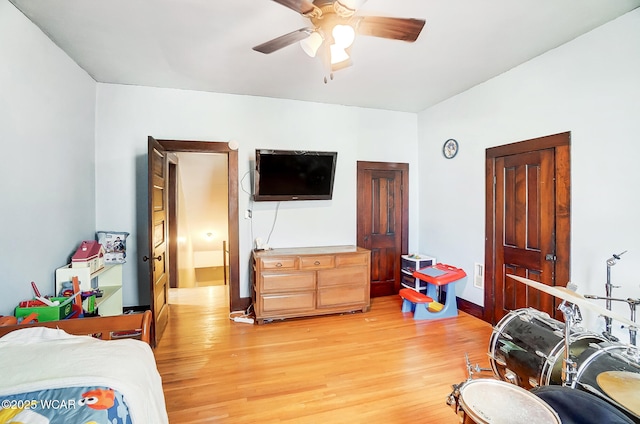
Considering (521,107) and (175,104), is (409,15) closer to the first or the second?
(521,107)

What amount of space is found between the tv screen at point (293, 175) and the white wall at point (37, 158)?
171cm

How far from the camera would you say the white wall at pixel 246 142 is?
10.7 ft

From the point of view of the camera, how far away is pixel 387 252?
4.20 m

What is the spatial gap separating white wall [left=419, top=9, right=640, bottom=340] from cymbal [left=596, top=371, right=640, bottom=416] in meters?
1.00

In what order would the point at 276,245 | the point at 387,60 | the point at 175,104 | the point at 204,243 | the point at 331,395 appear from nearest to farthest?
the point at 331,395, the point at 387,60, the point at 175,104, the point at 276,245, the point at 204,243

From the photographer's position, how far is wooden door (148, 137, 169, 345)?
8.86 ft

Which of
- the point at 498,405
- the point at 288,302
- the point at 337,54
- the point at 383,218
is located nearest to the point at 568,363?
the point at 498,405

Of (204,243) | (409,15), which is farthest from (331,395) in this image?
(204,243)

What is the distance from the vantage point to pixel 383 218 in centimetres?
417

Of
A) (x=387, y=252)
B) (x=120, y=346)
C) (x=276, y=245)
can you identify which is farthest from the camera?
(x=387, y=252)

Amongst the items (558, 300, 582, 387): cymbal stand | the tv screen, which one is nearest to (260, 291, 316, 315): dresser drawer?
the tv screen

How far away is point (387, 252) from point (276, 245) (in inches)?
63.7

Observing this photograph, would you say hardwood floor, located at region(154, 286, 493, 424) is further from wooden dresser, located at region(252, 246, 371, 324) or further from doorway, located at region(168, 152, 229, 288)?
doorway, located at region(168, 152, 229, 288)

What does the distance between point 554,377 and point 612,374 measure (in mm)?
263
